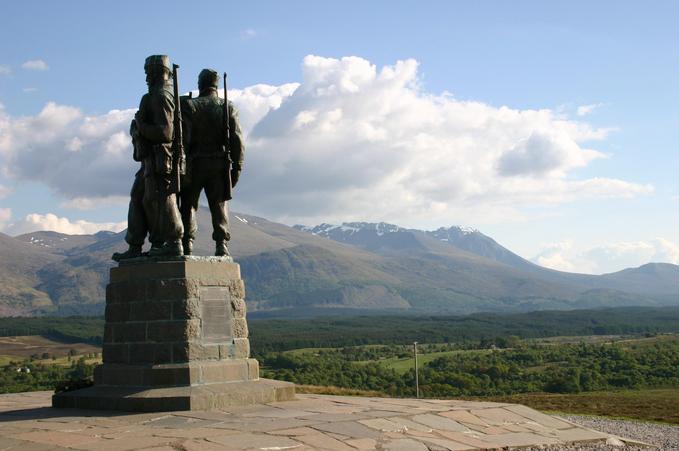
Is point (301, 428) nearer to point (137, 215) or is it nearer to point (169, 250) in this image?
point (169, 250)

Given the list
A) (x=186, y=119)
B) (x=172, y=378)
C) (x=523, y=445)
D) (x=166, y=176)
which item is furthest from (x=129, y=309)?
(x=523, y=445)

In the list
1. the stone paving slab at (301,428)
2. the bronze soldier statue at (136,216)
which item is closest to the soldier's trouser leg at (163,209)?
the bronze soldier statue at (136,216)

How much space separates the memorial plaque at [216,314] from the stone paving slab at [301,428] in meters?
1.69

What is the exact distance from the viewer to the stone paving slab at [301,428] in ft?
33.4

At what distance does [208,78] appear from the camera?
15625mm

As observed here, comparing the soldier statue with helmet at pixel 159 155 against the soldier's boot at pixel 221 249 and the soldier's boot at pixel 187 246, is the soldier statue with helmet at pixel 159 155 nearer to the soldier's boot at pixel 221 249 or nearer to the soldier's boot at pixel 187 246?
the soldier's boot at pixel 187 246

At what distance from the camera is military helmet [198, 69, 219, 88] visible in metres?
15.6

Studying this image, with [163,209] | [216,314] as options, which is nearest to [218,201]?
[163,209]

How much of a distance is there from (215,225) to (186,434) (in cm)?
644

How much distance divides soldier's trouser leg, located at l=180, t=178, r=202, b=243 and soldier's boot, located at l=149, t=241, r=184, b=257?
1173 mm

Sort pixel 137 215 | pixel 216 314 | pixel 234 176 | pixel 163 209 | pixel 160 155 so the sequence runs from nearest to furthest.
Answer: pixel 216 314
pixel 160 155
pixel 163 209
pixel 137 215
pixel 234 176

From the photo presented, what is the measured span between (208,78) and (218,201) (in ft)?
8.68

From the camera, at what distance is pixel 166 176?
1460cm

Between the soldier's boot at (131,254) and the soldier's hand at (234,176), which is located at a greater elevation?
the soldier's hand at (234,176)
